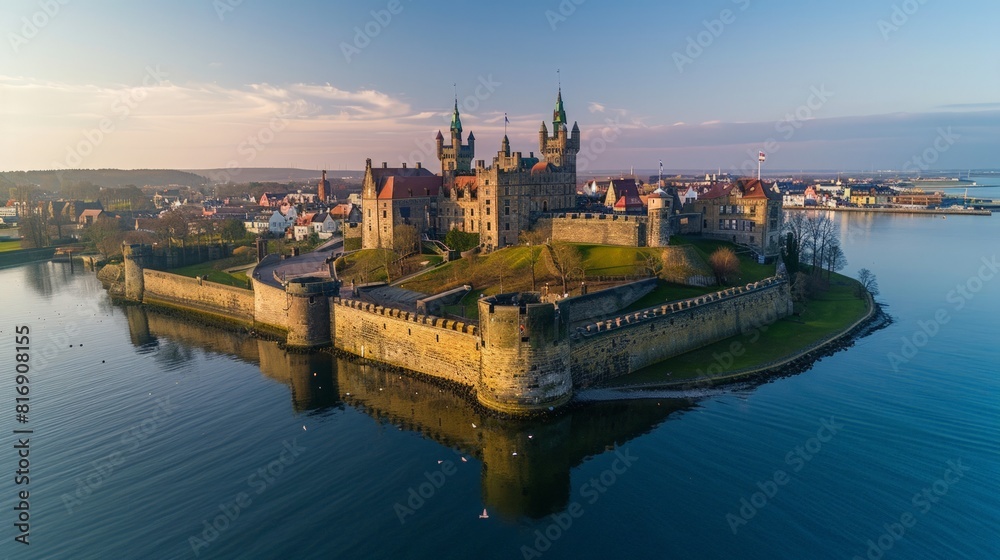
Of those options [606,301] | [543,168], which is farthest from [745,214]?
[606,301]

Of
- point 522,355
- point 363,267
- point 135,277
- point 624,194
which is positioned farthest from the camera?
point 624,194

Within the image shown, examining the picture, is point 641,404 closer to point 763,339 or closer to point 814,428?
point 814,428

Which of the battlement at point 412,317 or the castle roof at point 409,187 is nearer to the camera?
the battlement at point 412,317

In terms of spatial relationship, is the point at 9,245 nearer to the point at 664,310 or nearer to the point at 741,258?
the point at 664,310

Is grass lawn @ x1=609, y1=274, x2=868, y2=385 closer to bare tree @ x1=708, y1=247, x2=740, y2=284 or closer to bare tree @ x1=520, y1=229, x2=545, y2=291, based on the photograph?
bare tree @ x1=708, y1=247, x2=740, y2=284

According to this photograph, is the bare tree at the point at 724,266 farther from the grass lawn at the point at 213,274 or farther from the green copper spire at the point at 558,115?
the grass lawn at the point at 213,274

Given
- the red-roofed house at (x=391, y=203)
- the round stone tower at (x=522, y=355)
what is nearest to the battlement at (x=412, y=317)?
the round stone tower at (x=522, y=355)

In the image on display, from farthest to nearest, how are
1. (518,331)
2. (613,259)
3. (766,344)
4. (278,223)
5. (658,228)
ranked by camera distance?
(278,223), (658,228), (613,259), (766,344), (518,331)
